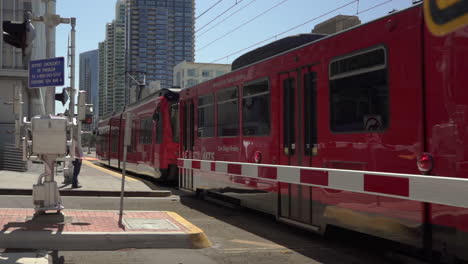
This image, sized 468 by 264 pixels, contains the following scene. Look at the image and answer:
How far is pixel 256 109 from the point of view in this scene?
335 inches

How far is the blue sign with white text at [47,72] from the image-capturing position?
7.74 m

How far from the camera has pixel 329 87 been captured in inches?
256

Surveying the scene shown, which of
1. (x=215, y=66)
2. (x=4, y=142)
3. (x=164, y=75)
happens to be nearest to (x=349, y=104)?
(x=4, y=142)

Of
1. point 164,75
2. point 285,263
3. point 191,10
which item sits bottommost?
point 285,263

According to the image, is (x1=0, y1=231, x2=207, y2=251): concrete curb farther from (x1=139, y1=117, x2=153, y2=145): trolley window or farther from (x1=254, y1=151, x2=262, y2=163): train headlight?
(x1=139, y1=117, x2=153, y2=145): trolley window

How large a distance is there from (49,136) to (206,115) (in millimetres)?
4329

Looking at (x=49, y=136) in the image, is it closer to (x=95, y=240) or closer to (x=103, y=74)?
(x=95, y=240)

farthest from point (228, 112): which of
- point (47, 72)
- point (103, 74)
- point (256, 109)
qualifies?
point (103, 74)

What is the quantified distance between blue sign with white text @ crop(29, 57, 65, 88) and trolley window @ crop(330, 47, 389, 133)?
4216 millimetres

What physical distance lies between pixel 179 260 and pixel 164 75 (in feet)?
184

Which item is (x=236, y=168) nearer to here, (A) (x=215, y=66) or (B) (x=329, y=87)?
(B) (x=329, y=87)

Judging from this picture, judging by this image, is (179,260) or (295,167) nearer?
(179,260)

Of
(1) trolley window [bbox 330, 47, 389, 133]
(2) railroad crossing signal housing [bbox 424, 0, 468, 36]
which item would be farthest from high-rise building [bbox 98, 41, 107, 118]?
(2) railroad crossing signal housing [bbox 424, 0, 468, 36]

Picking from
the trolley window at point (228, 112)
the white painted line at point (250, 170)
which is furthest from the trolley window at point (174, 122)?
the white painted line at point (250, 170)
